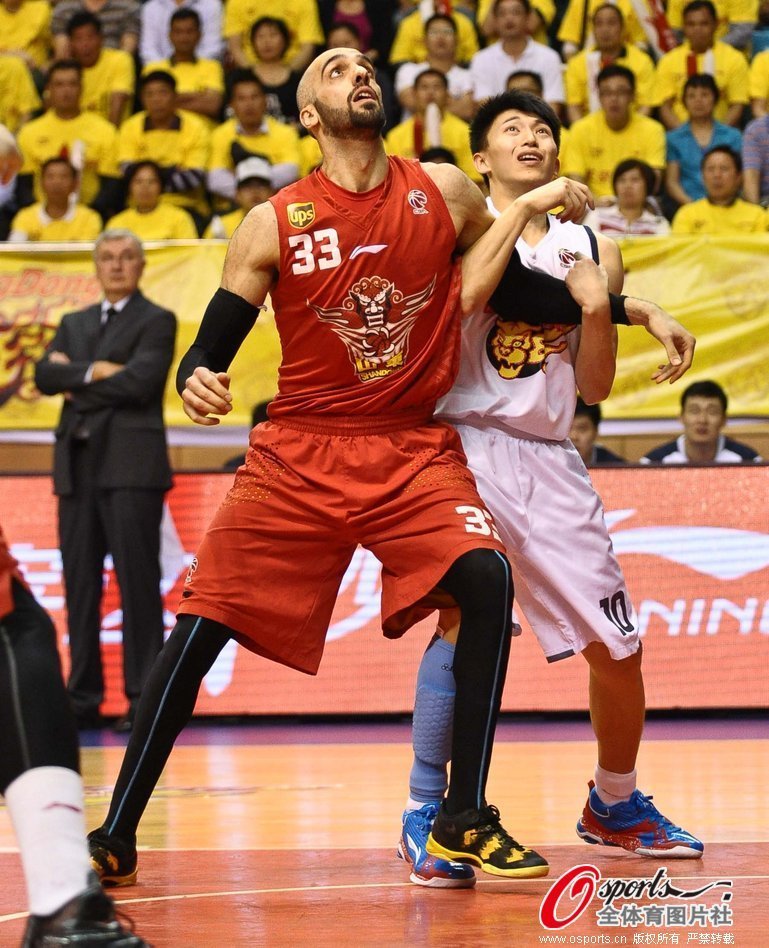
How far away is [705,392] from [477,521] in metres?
4.95

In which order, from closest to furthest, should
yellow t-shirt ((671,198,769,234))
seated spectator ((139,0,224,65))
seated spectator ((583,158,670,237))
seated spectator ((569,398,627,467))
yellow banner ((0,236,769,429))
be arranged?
seated spectator ((569,398,627,467))
yellow banner ((0,236,769,429))
seated spectator ((583,158,670,237))
yellow t-shirt ((671,198,769,234))
seated spectator ((139,0,224,65))

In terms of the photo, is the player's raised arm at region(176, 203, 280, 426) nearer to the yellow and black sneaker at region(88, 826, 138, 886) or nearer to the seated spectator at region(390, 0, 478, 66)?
the yellow and black sneaker at region(88, 826, 138, 886)

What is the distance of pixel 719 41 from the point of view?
1238cm

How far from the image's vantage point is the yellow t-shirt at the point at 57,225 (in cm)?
1139

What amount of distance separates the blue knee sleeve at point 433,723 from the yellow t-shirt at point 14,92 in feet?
31.0

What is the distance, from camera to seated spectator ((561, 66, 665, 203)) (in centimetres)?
1159

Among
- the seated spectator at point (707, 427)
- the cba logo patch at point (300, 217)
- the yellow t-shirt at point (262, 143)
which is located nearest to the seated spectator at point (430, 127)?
the yellow t-shirt at point (262, 143)

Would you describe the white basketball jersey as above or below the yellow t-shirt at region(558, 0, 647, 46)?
below

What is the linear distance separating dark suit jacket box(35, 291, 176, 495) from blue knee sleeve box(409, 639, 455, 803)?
3.89m

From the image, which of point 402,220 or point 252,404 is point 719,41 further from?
point 402,220

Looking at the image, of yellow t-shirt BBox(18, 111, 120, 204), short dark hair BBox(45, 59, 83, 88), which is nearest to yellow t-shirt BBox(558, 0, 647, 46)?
yellow t-shirt BBox(18, 111, 120, 204)

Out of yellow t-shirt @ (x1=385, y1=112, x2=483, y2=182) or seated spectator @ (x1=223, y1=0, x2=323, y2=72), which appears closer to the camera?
yellow t-shirt @ (x1=385, y1=112, x2=483, y2=182)

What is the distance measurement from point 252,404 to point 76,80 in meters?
4.12

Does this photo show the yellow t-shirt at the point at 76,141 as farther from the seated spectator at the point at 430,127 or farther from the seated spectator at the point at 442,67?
the seated spectator at the point at 442,67
